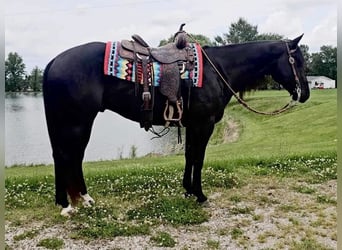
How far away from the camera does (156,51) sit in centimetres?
445

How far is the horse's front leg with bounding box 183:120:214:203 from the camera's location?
4.55 metres

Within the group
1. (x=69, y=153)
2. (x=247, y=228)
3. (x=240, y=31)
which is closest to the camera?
(x=247, y=228)

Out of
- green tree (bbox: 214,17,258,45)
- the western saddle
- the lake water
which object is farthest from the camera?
green tree (bbox: 214,17,258,45)

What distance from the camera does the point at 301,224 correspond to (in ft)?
13.6

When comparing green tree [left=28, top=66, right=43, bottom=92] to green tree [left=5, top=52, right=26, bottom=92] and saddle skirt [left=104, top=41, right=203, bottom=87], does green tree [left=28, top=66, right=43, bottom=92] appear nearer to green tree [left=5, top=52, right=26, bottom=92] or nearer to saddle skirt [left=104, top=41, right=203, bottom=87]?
green tree [left=5, top=52, right=26, bottom=92]

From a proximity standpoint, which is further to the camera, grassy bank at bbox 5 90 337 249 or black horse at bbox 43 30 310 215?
black horse at bbox 43 30 310 215

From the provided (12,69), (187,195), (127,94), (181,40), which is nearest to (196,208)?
(187,195)

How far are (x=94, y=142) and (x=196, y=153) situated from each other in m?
10.8

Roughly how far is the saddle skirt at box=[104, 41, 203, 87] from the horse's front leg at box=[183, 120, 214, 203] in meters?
0.54

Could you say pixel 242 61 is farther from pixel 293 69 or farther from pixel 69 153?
pixel 69 153

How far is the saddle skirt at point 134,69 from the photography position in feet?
13.6

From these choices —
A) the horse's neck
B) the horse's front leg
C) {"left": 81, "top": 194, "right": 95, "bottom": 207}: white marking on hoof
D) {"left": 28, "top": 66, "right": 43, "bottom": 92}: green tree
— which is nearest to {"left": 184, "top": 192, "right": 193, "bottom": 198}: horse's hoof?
the horse's front leg

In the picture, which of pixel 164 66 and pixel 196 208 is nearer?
pixel 164 66

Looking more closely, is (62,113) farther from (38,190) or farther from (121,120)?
(121,120)
